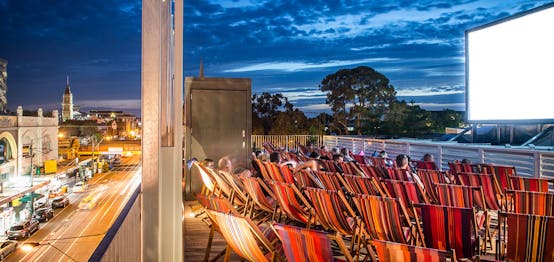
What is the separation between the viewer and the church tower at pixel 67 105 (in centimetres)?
470

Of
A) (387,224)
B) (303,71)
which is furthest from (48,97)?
(303,71)

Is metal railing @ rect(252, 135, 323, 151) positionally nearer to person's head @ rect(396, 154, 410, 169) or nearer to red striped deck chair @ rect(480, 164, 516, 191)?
person's head @ rect(396, 154, 410, 169)

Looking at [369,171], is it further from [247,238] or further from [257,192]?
[247,238]

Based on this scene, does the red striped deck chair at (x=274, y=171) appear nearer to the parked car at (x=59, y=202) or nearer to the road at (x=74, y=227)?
the road at (x=74, y=227)

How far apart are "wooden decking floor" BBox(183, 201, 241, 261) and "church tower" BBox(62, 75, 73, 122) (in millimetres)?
1775

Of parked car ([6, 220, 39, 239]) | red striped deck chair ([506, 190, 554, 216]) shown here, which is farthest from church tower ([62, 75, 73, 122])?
parked car ([6, 220, 39, 239])

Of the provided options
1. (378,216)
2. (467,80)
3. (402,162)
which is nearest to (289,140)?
(467,80)

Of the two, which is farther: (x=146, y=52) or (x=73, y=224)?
(x=73, y=224)

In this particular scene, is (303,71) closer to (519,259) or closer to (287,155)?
(287,155)

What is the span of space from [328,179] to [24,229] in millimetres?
72626

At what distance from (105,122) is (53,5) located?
41.0 inches

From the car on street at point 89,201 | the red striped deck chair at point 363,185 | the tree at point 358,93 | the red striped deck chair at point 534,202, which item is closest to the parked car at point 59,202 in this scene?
the car on street at point 89,201

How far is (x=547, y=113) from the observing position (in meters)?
8.33

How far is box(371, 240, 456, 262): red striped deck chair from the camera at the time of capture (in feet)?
5.64
